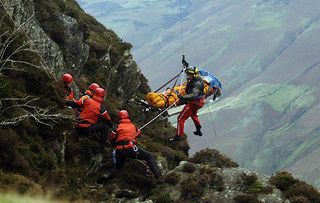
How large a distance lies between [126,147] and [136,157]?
2.10 ft

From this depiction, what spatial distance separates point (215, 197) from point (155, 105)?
8.49 meters

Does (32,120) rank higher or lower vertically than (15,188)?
higher

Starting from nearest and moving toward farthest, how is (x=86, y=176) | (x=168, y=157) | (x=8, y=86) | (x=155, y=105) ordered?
(x=8, y=86) < (x=86, y=176) < (x=168, y=157) < (x=155, y=105)

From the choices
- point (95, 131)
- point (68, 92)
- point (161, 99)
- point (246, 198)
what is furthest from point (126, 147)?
point (161, 99)

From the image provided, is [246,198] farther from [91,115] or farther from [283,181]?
[91,115]

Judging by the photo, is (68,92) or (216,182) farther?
(68,92)

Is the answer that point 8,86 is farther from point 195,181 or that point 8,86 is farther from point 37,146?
point 195,181

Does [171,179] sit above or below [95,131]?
below

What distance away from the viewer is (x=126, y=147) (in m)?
17.3

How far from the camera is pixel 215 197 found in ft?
57.0

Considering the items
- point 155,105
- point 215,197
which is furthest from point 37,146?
point 155,105

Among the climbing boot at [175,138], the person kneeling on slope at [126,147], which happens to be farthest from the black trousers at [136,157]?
the climbing boot at [175,138]

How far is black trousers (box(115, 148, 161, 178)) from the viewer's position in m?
17.3

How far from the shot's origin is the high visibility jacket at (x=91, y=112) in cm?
1745
